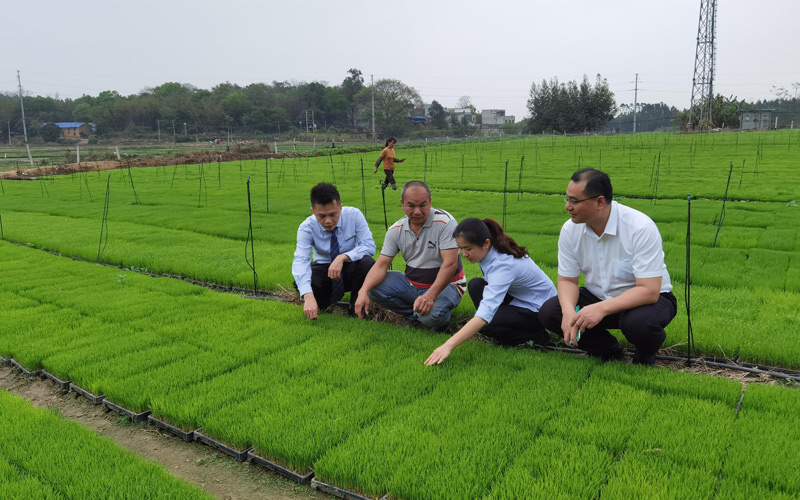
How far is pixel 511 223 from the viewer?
31.7 feet

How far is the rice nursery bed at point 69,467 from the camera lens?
245 centimetres

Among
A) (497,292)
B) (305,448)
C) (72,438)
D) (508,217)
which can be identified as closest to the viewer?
(305,448)

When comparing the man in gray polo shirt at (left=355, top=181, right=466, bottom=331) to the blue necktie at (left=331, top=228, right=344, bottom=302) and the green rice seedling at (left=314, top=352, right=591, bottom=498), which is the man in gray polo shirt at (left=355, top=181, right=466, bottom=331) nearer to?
the blue necktie at (left=331, top=228, right=344, bottom=302)

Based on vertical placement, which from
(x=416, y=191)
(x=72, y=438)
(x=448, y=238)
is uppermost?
(x=416, y=191)

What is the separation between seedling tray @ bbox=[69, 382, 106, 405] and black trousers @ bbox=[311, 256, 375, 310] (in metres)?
1.91

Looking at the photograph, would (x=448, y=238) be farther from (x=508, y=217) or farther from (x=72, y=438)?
(x=508, y=217)

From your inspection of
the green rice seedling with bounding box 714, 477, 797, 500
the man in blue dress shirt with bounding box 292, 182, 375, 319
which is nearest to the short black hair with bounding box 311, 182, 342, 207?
the man in blue dress shirt with bounding box 292, 182, 375, 319

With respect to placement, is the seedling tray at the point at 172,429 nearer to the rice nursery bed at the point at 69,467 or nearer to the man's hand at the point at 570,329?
the rice nursery bed at the point at 69,467

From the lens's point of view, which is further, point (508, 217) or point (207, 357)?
point (508, 217)

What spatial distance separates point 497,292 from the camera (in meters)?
3.61

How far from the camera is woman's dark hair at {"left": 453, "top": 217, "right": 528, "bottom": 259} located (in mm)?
3562

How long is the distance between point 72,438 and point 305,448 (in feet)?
4.55

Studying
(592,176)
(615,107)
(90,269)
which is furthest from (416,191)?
(615,107)

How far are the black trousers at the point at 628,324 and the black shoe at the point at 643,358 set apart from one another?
1.1 inches
